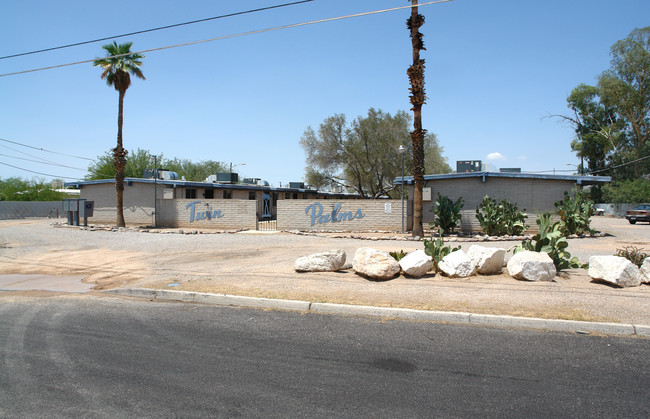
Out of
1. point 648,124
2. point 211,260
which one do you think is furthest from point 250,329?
point 648,124

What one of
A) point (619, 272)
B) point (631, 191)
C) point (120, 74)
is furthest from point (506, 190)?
point (631, 191)

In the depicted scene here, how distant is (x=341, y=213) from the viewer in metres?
21.9

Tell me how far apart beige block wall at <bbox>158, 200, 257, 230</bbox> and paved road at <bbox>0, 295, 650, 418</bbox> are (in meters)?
17.0

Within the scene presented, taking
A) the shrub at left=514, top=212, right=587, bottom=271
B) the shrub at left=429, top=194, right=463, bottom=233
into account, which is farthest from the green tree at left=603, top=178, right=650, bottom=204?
the shrub at left=514, top=212, right=587, bottom=271

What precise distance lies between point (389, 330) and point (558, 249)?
16.1 ft

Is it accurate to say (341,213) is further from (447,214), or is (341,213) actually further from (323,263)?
(323,263)

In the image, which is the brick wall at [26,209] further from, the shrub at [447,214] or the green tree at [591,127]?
the green tree at [591,127]

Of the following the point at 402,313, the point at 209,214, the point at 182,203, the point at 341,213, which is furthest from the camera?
the point at 182,203

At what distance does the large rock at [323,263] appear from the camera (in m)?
9.18

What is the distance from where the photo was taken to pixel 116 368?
4410 mm

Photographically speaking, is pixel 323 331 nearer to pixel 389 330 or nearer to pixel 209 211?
pixel 389 330

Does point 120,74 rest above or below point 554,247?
above

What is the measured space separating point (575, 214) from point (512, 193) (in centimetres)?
397

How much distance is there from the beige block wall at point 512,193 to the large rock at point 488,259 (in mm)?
12794
